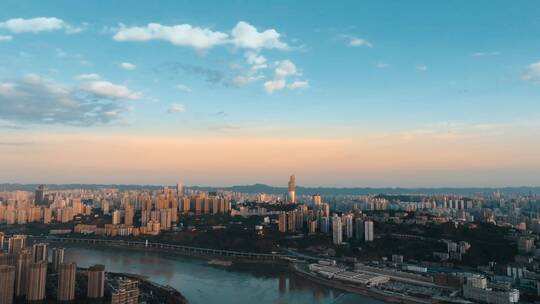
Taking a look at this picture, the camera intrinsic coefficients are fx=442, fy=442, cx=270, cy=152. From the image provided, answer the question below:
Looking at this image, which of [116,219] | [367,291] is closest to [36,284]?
[367,291]

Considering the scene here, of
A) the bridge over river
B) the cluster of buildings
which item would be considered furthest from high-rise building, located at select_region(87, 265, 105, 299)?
the bridge over river

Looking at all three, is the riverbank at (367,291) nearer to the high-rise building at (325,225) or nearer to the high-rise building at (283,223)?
the high-rise building at (325,225)

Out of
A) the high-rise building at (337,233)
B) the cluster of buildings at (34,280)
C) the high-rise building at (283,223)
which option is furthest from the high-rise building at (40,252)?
the high-rise building at (337,233)

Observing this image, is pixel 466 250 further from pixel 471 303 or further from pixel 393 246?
pixel 471 303

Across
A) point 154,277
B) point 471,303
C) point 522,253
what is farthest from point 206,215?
point 471,303

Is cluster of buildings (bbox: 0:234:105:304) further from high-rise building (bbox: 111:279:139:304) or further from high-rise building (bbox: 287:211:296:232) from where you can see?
high-rise building (bbox: 287:211:296:232)
